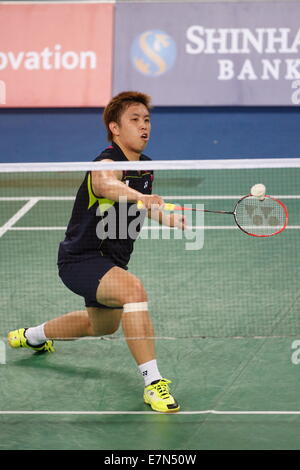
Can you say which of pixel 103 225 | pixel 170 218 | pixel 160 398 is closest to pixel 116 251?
pixel 103 225

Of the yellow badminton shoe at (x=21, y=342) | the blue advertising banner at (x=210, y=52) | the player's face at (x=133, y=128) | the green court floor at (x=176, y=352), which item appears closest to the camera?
the green court floor at (x=176, y=352)

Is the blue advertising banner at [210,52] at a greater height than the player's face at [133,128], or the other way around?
the blue advertising banner at [210,52]

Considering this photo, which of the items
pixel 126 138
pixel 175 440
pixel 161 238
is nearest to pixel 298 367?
pixel 175 440

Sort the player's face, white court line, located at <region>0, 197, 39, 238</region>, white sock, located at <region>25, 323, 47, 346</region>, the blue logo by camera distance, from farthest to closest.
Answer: the blue logo < white court line, located at <region>0, 197, 39, 238</region> < white sock, located at <region>25, 323, 47, 346</region> < the player's face

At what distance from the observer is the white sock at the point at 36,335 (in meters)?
6.43

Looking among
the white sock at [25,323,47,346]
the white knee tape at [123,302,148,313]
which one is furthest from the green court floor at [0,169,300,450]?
the white knee tape at [123,302,148,313]

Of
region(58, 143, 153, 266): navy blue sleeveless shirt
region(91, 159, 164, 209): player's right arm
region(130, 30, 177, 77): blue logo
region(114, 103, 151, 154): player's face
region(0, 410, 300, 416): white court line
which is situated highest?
region(130, 30, 177, 77): blue logo

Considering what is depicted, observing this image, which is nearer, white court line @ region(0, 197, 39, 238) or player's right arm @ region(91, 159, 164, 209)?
player's right arm @ region(91, 159, 164, 209)

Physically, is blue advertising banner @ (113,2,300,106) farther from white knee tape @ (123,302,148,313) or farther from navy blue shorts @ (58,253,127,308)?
white knee tape @ (123,302,148,313)

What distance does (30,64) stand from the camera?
41.6ft

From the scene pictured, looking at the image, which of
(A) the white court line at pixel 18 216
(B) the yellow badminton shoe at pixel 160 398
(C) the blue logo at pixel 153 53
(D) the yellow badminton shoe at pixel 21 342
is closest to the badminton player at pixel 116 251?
(B) the yellow badminton shoe at pixel 160 398

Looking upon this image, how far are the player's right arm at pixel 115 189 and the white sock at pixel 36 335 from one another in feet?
4.02

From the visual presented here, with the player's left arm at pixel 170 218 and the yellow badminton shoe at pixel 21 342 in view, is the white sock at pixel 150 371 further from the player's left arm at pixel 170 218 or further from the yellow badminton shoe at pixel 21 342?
the yellow badminton shoe at pixel 21 342

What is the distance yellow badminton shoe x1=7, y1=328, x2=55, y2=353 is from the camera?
6.57 metres
